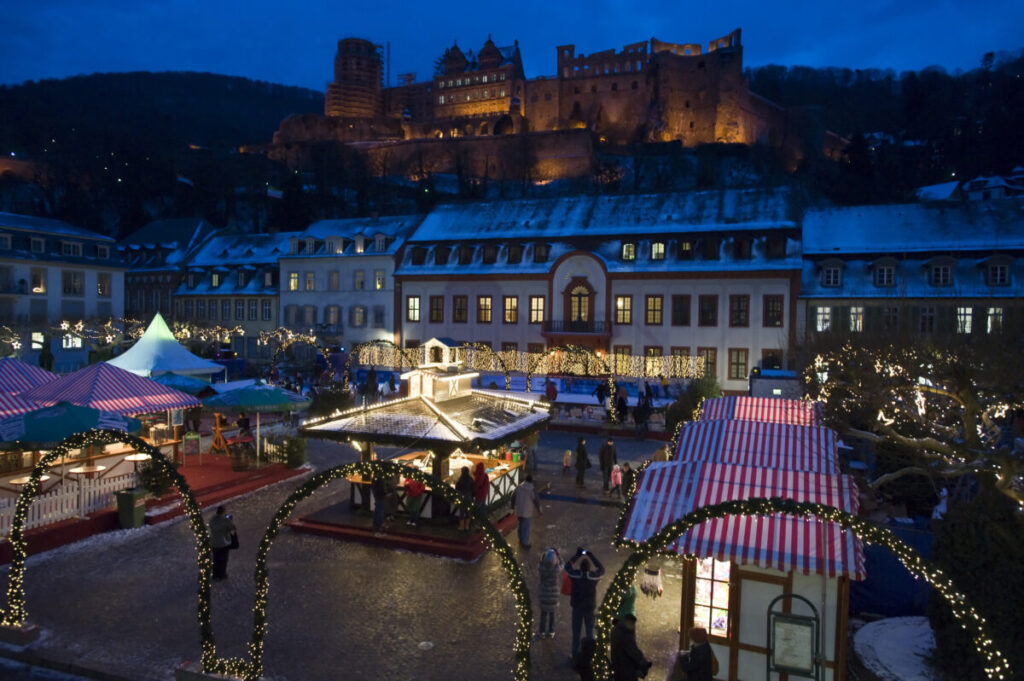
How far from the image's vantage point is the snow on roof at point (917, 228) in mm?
31922

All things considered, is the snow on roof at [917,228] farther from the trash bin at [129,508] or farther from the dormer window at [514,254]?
the trash bin at [129,508]

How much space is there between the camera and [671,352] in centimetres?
3691

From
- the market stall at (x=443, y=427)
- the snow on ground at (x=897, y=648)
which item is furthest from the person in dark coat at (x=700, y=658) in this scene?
the market stall at (x=443, y=427)

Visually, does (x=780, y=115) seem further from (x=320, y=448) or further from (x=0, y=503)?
(x=0, y=503)

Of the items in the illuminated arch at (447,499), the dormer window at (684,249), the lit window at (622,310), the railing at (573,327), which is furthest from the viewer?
the lit window at (622,310)

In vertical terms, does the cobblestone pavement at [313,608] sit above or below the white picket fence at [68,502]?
below

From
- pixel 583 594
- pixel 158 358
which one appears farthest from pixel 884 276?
pixel 158 358

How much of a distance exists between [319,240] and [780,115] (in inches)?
2512

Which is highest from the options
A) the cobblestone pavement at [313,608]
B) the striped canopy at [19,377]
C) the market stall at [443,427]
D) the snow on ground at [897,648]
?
the striped canopy at [19,377]

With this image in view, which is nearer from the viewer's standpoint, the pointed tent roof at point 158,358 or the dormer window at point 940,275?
the pointed tent roof at point 158,358

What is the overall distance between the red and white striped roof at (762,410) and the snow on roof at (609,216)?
21984mm

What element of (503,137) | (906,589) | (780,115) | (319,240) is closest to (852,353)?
(906,589)

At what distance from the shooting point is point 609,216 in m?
40.4

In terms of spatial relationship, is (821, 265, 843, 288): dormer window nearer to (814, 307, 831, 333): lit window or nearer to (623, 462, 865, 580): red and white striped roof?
(814, 307, 831, 333): lit window
